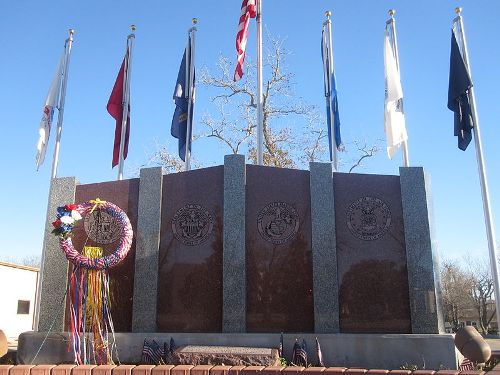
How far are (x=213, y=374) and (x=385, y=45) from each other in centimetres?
962

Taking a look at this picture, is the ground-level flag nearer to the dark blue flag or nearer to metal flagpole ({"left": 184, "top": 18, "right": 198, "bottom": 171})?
metal flagpole ({"left": 184, "top": 18, "right": 198, "bottom": 171})

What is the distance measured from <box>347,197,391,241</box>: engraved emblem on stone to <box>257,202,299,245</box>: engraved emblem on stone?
3.66ft

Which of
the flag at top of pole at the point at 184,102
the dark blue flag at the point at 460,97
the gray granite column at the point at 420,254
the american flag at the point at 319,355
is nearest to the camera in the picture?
the american flag at the point at 319,355

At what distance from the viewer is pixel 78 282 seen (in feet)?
30.9

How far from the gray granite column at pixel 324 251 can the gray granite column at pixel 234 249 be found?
4.60 ft

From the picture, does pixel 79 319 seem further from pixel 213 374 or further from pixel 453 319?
pixel 453 319

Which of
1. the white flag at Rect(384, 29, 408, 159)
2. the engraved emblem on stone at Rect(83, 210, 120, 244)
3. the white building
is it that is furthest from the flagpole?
the white building

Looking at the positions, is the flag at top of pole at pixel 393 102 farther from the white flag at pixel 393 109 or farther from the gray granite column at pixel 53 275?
the gray granite column at pixel 53 275

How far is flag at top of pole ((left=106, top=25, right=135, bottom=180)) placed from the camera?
523 inches

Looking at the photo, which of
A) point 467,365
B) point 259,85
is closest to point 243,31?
point 259,85

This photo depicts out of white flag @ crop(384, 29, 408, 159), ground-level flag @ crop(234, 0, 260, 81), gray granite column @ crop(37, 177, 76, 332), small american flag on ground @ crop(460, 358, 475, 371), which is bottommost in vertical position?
small american flag on ground @ crop(460, 358, 475, 371)

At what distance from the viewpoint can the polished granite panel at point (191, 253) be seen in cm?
1009

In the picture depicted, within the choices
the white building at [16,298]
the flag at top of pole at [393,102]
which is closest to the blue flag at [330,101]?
the flag at top of pole at [393,102]

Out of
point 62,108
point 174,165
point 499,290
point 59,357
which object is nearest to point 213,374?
point 59,357
